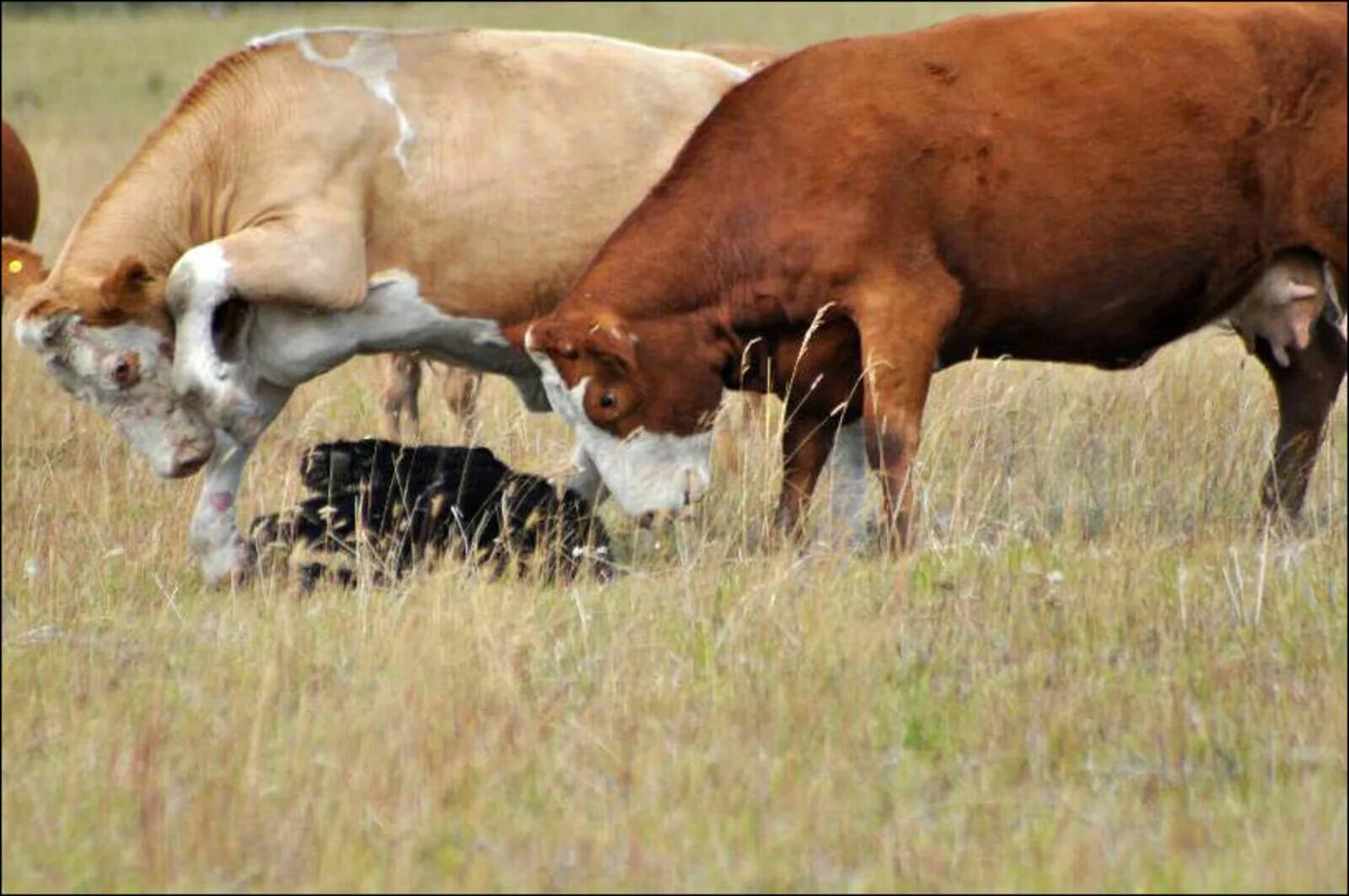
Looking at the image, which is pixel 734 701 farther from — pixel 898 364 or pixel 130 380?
pixel 130 380

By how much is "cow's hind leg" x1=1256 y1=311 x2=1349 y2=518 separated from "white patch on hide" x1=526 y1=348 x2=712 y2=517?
220 centimetres

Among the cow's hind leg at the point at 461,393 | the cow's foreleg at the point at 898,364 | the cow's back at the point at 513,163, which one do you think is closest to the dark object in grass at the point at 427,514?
the cow's back at the point at 513,163

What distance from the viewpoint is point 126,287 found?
857 centimetres

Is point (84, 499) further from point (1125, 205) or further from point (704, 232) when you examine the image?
point (1125, 205)

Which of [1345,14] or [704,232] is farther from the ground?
[1345,14]

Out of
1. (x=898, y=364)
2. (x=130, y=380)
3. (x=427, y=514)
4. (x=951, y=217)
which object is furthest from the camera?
(x=427, y=514)

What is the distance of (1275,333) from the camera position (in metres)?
8.51

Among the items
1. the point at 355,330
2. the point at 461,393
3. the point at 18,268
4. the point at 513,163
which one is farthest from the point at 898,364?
the point at 461,393

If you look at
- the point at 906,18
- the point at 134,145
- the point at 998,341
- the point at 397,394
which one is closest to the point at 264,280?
the point at 998,341

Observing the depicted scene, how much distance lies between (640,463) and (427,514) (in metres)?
0.96

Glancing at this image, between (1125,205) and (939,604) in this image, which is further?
(1125,205)

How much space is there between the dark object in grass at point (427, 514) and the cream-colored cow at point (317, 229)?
223 mm

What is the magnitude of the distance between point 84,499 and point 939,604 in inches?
152

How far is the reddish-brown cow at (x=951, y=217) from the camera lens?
8094 millimetres
